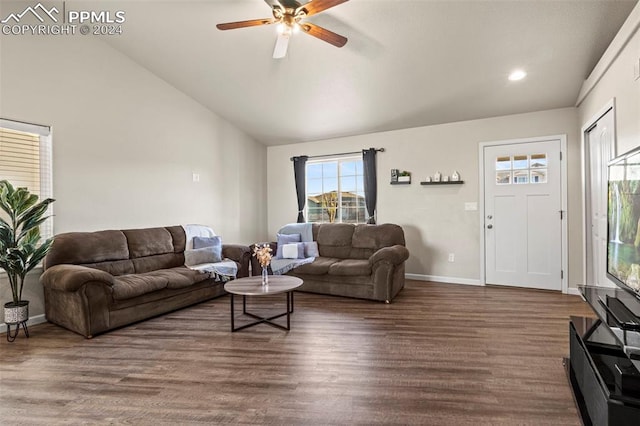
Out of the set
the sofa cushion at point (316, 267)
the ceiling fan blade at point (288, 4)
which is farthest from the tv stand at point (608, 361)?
the ceiling fan blade at point (288, 4)

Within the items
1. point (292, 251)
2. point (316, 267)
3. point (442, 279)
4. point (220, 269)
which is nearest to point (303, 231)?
point (292, 251)

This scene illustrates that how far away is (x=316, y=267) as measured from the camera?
14.1 ft

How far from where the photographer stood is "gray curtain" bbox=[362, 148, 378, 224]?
537cm

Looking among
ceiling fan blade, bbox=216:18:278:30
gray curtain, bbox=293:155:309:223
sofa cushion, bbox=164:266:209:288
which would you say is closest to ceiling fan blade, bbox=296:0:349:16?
ceiling fan blade, bbox=216:18:278:30

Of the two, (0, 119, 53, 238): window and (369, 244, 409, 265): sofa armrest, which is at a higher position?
(0, 119, 53, 238): window

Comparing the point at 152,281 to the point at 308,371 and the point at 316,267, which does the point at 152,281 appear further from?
the point at 308,371

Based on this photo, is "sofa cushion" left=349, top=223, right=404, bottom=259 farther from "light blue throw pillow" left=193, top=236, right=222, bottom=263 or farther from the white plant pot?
the white plant pot

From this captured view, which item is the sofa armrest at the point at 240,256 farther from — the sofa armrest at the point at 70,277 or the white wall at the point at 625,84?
the white wall at the point at 625,84

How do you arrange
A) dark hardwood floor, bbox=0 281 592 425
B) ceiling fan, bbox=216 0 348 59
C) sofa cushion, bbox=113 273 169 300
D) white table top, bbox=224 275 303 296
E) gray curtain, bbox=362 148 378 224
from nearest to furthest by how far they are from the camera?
dark hardwood floor, bbox=0 281 592 425 < ceiling fan, bbox=216 0 348 59 < white table top, bbox=224 275 303 296 < sofa cushion, bbox=113 273 169 300 < gray curtain, bbox=362 148 378 224

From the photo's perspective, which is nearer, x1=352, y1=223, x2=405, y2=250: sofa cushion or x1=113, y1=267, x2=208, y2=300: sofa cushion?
x1=113, y1=267, x2=208, y2=300: sofa cushion

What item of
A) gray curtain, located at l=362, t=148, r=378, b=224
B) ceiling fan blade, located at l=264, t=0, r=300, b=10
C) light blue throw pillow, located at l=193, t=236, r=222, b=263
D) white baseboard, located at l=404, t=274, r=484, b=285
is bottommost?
white baseboard, located at l=404, t=274, r=484, b=285

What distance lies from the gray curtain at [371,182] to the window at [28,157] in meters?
4.15

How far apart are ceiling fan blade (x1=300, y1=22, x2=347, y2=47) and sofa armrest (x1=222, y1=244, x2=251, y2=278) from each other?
286 cm

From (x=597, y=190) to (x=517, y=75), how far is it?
154 cm
